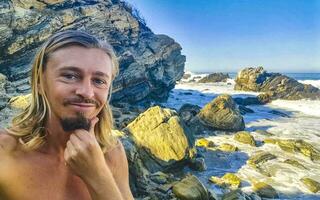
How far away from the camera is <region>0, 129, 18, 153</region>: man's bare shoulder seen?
6.47 feet

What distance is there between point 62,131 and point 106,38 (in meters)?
22.2

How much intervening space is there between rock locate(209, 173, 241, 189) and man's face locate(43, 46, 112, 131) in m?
9.13

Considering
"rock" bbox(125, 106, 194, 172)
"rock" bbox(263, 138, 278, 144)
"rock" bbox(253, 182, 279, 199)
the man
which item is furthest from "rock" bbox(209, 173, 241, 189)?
the man

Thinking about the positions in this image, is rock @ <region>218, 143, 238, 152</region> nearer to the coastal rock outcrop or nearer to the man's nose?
the coastal rock outcrop

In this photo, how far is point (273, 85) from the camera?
142 ft

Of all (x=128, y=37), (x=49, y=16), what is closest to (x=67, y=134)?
(x=49, y=16)

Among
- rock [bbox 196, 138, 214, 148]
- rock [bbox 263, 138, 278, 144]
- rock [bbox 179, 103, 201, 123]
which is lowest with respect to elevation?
rock [bbox 263, 138, 278, 144]

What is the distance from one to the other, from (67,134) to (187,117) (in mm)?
17903

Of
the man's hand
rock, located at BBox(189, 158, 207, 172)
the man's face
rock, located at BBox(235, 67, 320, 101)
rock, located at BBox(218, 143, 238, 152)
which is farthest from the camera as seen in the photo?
rock, located at BBox(235, 67, 320, 101)

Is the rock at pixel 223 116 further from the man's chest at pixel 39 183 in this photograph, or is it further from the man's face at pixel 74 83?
the man's face at pixel 74 83

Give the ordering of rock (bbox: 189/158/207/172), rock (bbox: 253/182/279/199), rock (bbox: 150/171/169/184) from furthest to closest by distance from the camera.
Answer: rock (bbox: 189/158/207/172) < rock (bbox: 253/182/279/199) < rock (bbox: 150/171/169/184)

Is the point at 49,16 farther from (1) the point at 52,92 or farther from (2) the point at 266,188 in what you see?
(1) the point at 52,92

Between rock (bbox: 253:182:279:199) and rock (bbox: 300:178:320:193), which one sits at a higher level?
rock (bbox: 253:182:279:199)

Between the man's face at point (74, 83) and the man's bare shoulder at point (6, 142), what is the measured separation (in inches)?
12.6
